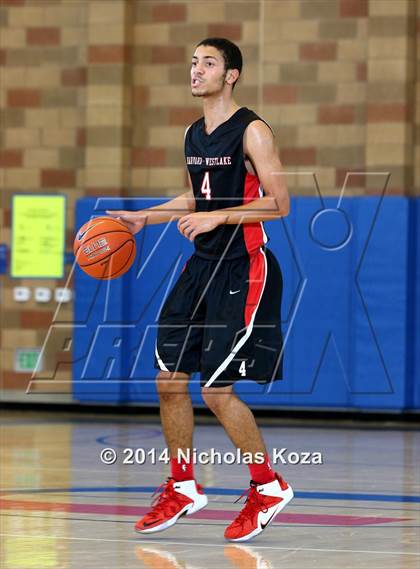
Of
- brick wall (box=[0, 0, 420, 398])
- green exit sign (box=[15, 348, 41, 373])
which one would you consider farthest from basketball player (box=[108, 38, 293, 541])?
green exit sign (box=[15, 348, 41, 373])

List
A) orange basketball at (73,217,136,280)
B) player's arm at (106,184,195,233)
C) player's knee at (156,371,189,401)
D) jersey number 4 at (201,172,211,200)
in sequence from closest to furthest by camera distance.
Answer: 1. player's knee at (156,371,189,401)
2. jersey number 4 at (201,172,211,200)
3. player's arm at (106,184,195,233)
4. orange basketball at (73,217,136,280)

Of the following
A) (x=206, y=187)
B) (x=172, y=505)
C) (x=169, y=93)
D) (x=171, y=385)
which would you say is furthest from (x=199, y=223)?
(x=169, y=93)

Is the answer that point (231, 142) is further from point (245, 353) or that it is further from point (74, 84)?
point (74, 84)

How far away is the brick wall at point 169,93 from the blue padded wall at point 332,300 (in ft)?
1.23

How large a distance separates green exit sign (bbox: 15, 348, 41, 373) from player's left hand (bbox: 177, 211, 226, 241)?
8.74 meters

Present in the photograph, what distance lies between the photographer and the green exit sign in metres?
14.6

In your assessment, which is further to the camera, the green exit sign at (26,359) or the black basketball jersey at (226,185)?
the green exit sign at (26,359)

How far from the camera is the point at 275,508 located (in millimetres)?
6066

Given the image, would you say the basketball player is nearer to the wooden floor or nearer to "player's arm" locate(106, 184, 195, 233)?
"player's arm" locate(106, 184, 195, 233)

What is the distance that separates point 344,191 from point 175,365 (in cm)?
784

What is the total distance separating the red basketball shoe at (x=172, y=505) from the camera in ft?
20.1

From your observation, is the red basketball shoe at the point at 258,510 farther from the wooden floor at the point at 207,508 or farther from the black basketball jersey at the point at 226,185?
the black basketball jersey at the point at 226,185

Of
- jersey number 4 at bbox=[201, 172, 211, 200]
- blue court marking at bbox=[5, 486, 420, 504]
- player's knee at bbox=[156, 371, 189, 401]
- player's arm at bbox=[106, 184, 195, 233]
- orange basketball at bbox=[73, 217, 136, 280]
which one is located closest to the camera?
player's knee at bbox=[156, 371, 189, 401]

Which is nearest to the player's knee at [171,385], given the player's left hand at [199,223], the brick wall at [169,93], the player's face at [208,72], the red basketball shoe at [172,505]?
the red basketball shoe at [172,505]
